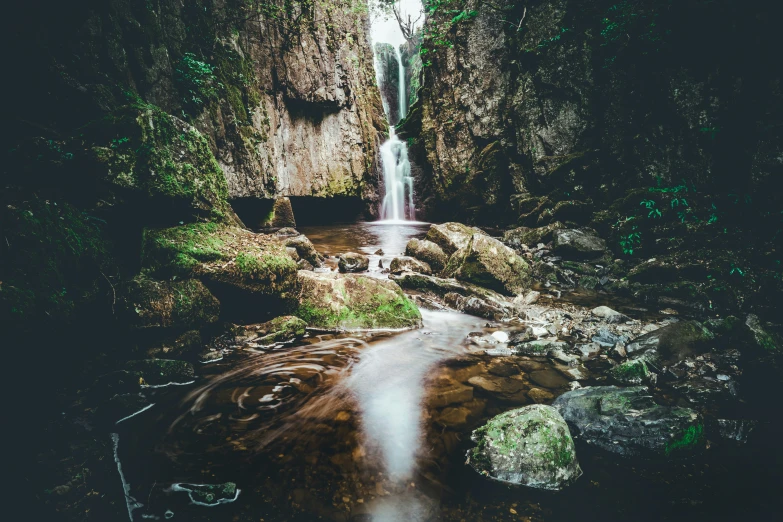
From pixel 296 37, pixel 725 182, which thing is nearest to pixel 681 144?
pixel 725 182

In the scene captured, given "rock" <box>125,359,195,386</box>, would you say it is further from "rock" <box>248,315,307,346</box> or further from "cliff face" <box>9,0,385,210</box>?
"cliff face" <box>9,0,385,210</box>

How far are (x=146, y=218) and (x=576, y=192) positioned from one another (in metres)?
10.8

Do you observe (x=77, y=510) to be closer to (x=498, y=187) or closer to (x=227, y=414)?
(x=227, y=414)

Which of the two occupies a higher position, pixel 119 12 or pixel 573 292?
pixel 119 12

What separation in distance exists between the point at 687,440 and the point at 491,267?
4.24m

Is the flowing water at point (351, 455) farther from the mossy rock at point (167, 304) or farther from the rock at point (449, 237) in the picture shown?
the rock at point (449, 237)

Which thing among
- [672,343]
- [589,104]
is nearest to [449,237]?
[672,343]

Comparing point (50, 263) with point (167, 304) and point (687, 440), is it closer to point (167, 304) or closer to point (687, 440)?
point (167, 304)

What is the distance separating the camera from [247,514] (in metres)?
2.00

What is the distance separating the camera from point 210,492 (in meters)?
2.09

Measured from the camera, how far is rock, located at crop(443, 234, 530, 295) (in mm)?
6516

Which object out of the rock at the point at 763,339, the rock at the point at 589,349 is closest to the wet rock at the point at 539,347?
the rock at the point at 589,349

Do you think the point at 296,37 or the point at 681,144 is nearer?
the point at 681,144

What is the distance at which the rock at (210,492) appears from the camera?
6.73 feet
